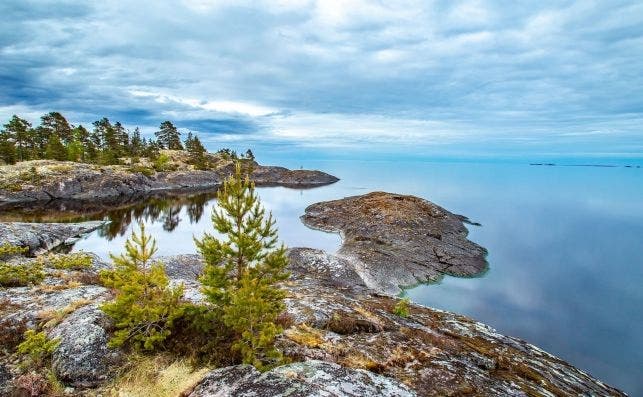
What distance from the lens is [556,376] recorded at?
2094 cm

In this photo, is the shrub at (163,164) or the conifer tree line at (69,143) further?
the shrub at (163,164)

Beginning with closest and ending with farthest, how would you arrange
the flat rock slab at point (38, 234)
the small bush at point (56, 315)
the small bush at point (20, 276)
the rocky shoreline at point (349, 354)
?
1. the rocky shoreline at point (349, 354)
2. the small bush at point (56, 315)
3. the small bush at point (20, 276)
4. the flat rock slab at point (38, 234)

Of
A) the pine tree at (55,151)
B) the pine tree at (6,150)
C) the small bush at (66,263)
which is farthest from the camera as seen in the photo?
the pine tree at (55,151)

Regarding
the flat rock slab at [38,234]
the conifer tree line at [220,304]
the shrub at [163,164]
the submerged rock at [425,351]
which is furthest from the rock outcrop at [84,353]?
the shrub at [163,164]

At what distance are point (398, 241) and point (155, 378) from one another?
5055 centimetres

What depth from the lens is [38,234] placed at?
5000cm

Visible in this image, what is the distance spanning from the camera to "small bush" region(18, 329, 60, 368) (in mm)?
15008

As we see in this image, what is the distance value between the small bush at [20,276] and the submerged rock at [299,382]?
1932 centimetres

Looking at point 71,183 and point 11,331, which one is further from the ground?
point 71,183

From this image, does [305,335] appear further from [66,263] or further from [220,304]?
[66,263]

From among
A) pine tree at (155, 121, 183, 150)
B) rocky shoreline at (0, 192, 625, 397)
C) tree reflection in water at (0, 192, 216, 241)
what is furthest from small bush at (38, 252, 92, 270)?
pine tree at (155, 121, 183, 150)

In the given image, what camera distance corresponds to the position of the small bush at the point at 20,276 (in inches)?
947

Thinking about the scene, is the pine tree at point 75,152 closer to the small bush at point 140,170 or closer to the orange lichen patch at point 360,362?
the small bush at point 140,170

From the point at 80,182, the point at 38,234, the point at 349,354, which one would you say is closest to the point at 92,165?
the point at 80,182
